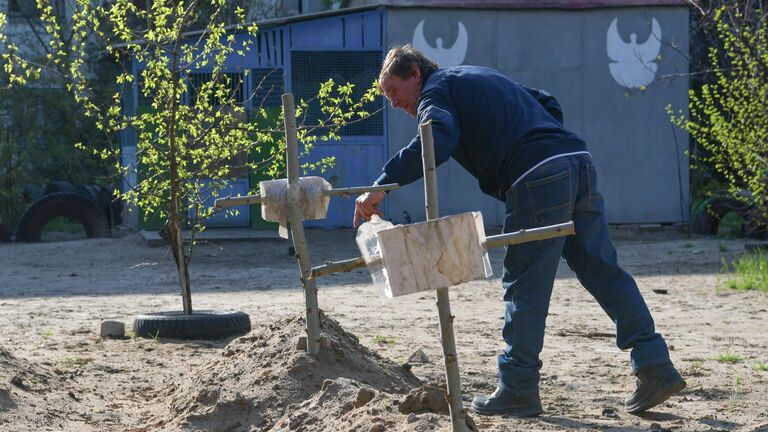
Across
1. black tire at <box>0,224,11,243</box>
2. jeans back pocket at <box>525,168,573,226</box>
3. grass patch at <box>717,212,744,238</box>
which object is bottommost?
grass patch at <box>717,212,744,238</box>

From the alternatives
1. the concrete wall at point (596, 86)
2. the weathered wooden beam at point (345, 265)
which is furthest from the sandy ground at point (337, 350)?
the concrete wall at point (596, 86)

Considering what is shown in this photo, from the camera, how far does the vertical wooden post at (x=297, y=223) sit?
523 centimetres

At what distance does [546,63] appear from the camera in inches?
755

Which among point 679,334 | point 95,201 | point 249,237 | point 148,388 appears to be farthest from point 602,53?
point 148,388

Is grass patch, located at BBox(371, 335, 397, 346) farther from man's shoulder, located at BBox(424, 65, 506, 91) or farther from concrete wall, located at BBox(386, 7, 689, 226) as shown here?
concrete wall, located at BBox(386, 7, 689, 226)

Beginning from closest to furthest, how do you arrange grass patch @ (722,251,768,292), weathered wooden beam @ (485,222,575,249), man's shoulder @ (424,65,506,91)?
1. weathered wooden beam @ (485,222,575,249)
2. man's shoulder @ (424,65,506,91)
3. grass patch @ (722,251,768,292)

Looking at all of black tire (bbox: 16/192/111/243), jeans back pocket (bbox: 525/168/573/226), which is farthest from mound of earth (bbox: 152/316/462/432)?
black tire (bbox: 16/192/111/243)

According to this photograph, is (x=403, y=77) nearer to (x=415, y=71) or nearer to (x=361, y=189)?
(x=415, y=71)

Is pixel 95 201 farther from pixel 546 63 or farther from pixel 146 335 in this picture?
pixel 146 335

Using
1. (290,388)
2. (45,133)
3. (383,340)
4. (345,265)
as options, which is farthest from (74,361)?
(45,133)

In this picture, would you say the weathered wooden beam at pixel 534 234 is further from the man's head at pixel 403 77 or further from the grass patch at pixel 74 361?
the grass patch at pixel 74 361

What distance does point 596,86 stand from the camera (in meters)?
19.3

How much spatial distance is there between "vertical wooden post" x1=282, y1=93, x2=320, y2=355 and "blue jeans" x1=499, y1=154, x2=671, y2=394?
85 centimetres

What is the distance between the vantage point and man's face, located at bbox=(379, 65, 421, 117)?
500 cm
